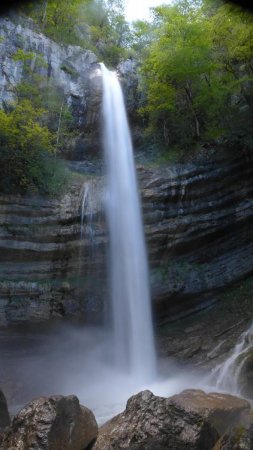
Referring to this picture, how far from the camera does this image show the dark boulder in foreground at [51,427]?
622 centimetres

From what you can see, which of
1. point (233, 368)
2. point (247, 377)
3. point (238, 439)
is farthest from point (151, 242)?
point (238, 439)

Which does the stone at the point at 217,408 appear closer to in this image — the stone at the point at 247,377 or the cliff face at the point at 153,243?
the stone at the point at 247,377

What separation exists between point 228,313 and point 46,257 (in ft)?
22.2

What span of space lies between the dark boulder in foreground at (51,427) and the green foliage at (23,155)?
863 centimetres

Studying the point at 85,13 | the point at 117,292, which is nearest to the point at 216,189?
the point at 117,292

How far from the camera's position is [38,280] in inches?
520

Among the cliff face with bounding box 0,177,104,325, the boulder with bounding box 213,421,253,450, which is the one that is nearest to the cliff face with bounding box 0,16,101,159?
the cliff face with bounding box 0,177,104,325

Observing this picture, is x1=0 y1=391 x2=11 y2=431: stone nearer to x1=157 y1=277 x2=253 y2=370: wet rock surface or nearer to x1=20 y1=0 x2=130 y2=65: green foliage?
x1=157 y1=277 x2=253 y2=370: wet rock surface

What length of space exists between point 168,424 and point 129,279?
7876 millimetres

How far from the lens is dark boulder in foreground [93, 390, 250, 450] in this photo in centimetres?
624

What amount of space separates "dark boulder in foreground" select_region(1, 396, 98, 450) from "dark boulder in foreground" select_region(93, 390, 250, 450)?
352mm

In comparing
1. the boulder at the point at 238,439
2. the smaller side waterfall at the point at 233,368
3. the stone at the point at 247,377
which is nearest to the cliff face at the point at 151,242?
the smaller side waterfall at the point at 233,368

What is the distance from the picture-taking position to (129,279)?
14.2m

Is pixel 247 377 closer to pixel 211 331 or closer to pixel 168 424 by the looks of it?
pixel 211 331
